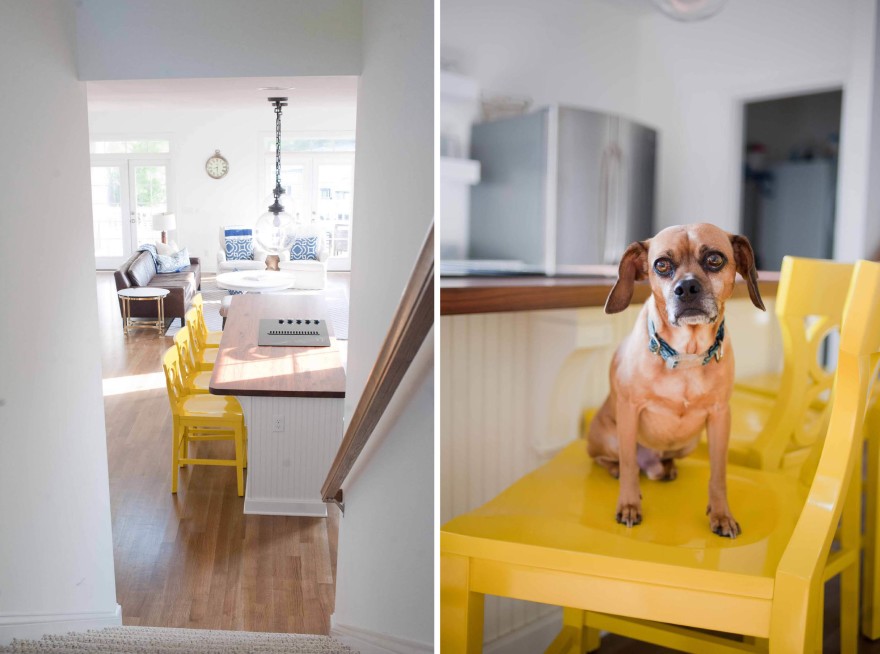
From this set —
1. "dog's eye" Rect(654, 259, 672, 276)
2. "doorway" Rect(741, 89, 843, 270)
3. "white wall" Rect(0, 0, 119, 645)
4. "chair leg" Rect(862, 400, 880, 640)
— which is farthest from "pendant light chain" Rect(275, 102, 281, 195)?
"dog's eye" Rect(654, 259, 672, 276)

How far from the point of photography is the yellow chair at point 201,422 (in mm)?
3779

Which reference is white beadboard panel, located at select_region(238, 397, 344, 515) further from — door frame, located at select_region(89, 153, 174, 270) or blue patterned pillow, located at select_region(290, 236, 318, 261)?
blue patterned pillow, located at select_region(290, 236, 318, 261)

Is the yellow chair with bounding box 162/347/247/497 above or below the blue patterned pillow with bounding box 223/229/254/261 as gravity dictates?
below

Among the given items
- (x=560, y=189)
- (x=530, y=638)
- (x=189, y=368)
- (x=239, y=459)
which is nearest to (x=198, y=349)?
(x=189, y=368)

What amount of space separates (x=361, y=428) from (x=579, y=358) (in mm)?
469

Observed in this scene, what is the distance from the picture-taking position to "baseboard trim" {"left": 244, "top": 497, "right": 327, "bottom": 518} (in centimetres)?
369

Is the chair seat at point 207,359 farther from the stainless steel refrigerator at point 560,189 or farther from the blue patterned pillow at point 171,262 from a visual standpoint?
the stainless steel refrigerator at point 560,189

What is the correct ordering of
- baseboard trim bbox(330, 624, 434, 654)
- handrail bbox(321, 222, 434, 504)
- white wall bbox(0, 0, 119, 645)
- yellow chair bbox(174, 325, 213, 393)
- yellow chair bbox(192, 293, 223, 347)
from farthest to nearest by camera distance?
yellow chair bbox(192, 293, 223, 347)
yellow chair bbox(174, 325, 213, 393)
white wall bbox(0, 0, 119, 645)
baseboard trim bbox(330, 624, 434, 654)
handrail bbox(321, 222, 434, 504)

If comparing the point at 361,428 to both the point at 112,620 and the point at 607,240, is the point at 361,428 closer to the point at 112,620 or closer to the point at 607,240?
the point at 607,240

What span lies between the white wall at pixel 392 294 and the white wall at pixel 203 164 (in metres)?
1.74

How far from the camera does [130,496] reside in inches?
147

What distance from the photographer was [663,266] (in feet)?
2.75

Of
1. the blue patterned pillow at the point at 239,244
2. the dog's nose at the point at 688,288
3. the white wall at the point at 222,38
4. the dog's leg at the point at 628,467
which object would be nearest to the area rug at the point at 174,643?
the dog's leg at the point at 628,467

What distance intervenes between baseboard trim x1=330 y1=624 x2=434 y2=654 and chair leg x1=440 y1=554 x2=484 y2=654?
528mm
